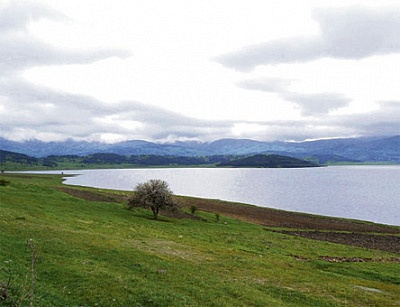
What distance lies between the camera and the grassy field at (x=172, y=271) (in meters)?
Answer: 21.2

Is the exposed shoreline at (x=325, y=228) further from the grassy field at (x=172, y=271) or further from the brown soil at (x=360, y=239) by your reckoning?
the grassy field at (x=172, y=271)

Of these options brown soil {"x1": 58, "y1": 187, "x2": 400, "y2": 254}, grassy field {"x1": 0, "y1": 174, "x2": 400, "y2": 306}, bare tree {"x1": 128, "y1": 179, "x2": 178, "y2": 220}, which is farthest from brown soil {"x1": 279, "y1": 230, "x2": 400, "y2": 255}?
bare tree {"x1": 128, "y1": 179, "x2": 178, "y2": 220}

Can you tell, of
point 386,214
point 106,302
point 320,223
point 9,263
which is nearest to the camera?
point 106,302

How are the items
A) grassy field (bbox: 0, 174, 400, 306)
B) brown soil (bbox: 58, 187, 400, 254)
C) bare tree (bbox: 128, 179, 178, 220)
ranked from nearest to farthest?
grassy field (bbox: 0, 174, 400, 306) < brown soil (bbox: 58, 187, 400, 254) < bare tree (bbox: 128, 179, 178, 220)

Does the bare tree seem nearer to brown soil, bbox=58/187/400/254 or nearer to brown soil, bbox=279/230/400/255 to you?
brown soil, bbox=58/187/400/254

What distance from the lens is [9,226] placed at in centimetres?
3597

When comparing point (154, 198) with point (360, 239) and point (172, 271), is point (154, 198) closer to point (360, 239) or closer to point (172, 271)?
point (172, 271)

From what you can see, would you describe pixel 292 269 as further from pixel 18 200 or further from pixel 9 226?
pixel 18 200

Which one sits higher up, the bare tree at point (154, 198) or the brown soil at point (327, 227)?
the bare tree at point (154, 198)

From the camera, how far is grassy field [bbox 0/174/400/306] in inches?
834

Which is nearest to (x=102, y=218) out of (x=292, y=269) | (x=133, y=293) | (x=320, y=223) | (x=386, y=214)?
(x=292, y=269)

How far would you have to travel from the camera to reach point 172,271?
28266mm

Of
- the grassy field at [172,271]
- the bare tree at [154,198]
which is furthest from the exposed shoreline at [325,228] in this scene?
the grassy field at [172,271]

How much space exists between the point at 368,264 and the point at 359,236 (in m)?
35.0
